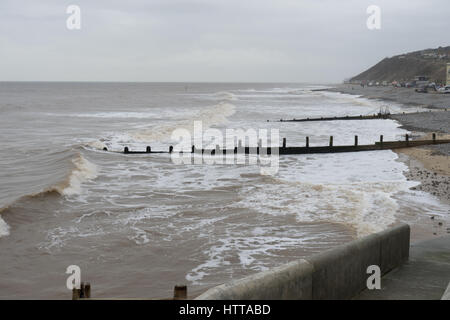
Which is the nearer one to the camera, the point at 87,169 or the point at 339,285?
the point at 339,285

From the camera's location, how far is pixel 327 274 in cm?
553

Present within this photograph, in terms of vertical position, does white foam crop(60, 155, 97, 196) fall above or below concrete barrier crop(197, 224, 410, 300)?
below

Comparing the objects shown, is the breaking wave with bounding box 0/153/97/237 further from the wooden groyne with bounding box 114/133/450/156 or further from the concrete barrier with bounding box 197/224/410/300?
the concrete barrier with bounding box 197/224/410/300

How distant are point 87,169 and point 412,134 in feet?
82.7

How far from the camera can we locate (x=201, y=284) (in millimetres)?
9859

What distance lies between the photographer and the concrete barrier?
4449 mm

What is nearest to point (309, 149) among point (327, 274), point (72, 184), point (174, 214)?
point (72, 184)

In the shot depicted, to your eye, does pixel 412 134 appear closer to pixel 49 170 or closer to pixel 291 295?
pixel 49 170

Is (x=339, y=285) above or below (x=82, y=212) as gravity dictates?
above

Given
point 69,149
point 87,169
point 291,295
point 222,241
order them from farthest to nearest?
point 69,149
point 87,169
point 222,241
point 291,295

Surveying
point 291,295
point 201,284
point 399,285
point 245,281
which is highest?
point 245,281


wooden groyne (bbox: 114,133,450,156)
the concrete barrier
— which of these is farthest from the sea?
the concrete barrier

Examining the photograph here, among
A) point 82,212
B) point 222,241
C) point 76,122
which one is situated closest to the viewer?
point 222,241

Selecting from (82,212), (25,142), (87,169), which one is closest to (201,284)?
(82,212)
